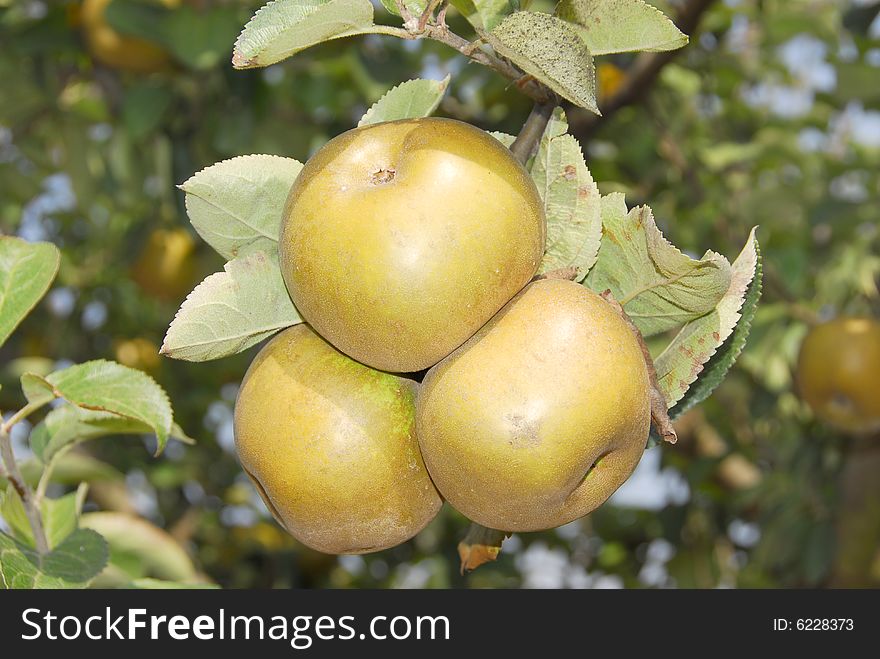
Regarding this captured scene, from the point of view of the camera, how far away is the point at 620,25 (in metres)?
0.83

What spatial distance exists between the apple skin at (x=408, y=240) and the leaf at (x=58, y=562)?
45 cm

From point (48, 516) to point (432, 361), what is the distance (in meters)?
0.75

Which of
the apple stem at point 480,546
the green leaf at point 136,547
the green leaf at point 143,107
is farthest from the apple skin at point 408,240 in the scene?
the green leaf at point 143,107

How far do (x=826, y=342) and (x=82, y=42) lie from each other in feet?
6.64

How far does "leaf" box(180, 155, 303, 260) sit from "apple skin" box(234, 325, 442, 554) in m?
0.11

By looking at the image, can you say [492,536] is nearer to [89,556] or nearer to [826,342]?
[89,556]

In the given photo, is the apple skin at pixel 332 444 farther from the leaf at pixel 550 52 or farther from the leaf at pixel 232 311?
the leaf at pixel 550 52

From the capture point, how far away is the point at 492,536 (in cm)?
97

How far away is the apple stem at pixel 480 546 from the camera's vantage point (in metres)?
0.97

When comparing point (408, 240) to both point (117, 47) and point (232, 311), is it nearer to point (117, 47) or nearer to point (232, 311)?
point (232, 311)

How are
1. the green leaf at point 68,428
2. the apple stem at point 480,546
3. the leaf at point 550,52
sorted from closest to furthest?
1. the leaf at point 550,52
2. the apple stem at point 480,546
3. the green leaf at point 68,428

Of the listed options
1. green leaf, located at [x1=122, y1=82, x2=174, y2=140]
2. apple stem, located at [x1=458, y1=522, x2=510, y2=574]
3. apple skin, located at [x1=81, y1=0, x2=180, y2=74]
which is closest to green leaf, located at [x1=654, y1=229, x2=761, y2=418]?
apple stem, located at [x1=458, y1=522, x2=510, y2=574]
